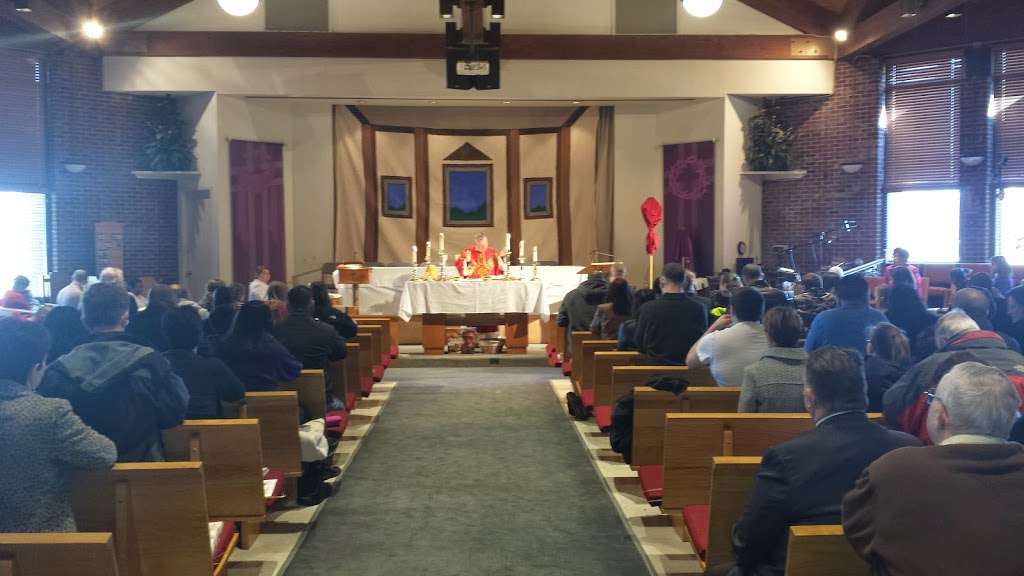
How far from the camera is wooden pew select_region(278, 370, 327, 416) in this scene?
4969 mm

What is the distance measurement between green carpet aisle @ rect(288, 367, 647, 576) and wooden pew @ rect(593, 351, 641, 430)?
0.36 meters

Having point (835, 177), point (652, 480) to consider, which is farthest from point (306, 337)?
point (835, 177)

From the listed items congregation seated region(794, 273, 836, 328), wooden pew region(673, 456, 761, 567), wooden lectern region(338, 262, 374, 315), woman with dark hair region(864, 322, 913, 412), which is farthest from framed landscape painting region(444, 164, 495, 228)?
wooden pew region(673, 456, 761, 567)

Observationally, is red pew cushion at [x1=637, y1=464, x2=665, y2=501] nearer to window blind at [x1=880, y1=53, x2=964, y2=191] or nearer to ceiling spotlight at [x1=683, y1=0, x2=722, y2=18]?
ceiling spotlight at [x1=683, y1=0, x2=722, y2=18]

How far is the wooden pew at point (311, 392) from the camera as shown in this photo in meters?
4.97

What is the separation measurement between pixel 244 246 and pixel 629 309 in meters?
7.54

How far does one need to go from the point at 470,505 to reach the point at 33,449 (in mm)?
2627

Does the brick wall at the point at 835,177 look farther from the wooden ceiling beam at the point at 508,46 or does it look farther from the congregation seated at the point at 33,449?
the congregation seated at the point at 33,449

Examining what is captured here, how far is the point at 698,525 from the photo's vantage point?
3408 millimetres

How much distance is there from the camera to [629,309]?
7066 mm

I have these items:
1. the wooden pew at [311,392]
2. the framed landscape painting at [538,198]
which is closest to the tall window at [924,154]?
the framed landscape painting at [538,198]

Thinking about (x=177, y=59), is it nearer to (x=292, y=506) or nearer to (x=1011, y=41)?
(x=292, y=506)

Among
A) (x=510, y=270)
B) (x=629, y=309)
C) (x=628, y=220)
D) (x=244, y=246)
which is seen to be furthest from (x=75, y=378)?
(x=628, y=220)

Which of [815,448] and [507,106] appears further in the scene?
[507,106]
